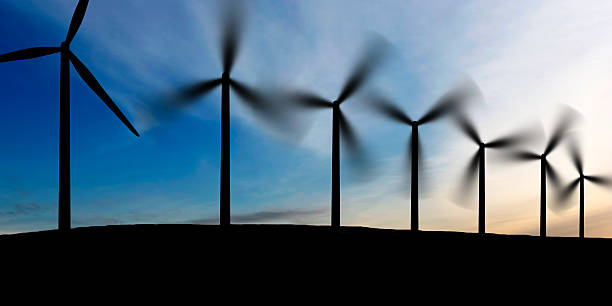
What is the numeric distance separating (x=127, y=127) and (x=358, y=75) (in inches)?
648

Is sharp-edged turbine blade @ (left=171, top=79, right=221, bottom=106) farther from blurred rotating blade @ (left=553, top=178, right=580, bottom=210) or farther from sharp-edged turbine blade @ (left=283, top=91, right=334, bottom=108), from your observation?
blurred rotating blade @ (left=553, top=178, right=580, bottom=210)

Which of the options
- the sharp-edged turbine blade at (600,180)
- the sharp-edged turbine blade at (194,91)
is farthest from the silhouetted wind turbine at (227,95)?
the sharp-edged turbine blade at (600,180)

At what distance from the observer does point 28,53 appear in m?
27.4

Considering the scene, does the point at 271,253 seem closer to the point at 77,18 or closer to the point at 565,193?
the point at 77,18

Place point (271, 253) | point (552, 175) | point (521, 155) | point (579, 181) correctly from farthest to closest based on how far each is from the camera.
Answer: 1. point (579, 181)
2. point (552, 175)
3. point (521, 155)
4. point (271, 253)

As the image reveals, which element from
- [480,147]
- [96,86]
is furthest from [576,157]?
[96,86]

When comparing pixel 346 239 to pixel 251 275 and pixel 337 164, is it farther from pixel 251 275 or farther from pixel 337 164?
pixel 337 164

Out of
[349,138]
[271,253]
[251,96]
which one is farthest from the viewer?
[349,138]

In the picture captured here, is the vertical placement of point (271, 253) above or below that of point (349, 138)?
below

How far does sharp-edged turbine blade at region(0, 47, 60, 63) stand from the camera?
88.7 feet

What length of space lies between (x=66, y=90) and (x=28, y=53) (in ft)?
19.4

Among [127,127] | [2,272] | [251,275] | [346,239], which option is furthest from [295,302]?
[127,127]

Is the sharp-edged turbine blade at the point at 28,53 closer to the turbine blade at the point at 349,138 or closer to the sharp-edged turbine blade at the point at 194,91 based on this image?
the sharp-edged turbine blade at the point at 194,91

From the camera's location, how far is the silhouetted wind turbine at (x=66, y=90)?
71.9ft
